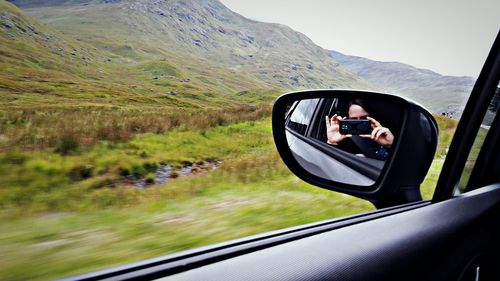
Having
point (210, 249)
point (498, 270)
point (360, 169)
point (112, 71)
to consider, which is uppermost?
point (360, 169)

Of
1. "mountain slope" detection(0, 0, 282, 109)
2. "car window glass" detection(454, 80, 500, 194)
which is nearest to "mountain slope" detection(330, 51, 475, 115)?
"car window glass" detection(454, 80, 500, 194)

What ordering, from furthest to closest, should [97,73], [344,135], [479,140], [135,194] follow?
[97,73] < [135,194] < [344,135] < [479,140]

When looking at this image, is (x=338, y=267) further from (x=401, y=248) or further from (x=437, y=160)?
(x=437, y=160)

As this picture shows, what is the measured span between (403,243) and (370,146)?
0.68 meters

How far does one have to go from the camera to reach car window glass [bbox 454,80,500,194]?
1773 mm

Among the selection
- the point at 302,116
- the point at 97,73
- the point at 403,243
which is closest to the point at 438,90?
the point at 302,116

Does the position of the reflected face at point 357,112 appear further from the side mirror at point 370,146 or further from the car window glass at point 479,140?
the car window glass at point 479,140

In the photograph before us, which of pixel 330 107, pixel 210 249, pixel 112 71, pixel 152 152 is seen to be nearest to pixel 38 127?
pixel 152 152

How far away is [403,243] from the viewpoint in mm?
1298

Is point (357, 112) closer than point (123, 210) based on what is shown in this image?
Yes

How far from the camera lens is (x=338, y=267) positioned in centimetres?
107

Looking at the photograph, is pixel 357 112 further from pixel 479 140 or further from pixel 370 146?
pixel 479 140

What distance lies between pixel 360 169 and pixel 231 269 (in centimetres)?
132

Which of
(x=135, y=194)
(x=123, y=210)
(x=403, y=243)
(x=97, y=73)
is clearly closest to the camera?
(x=403, y=243)
